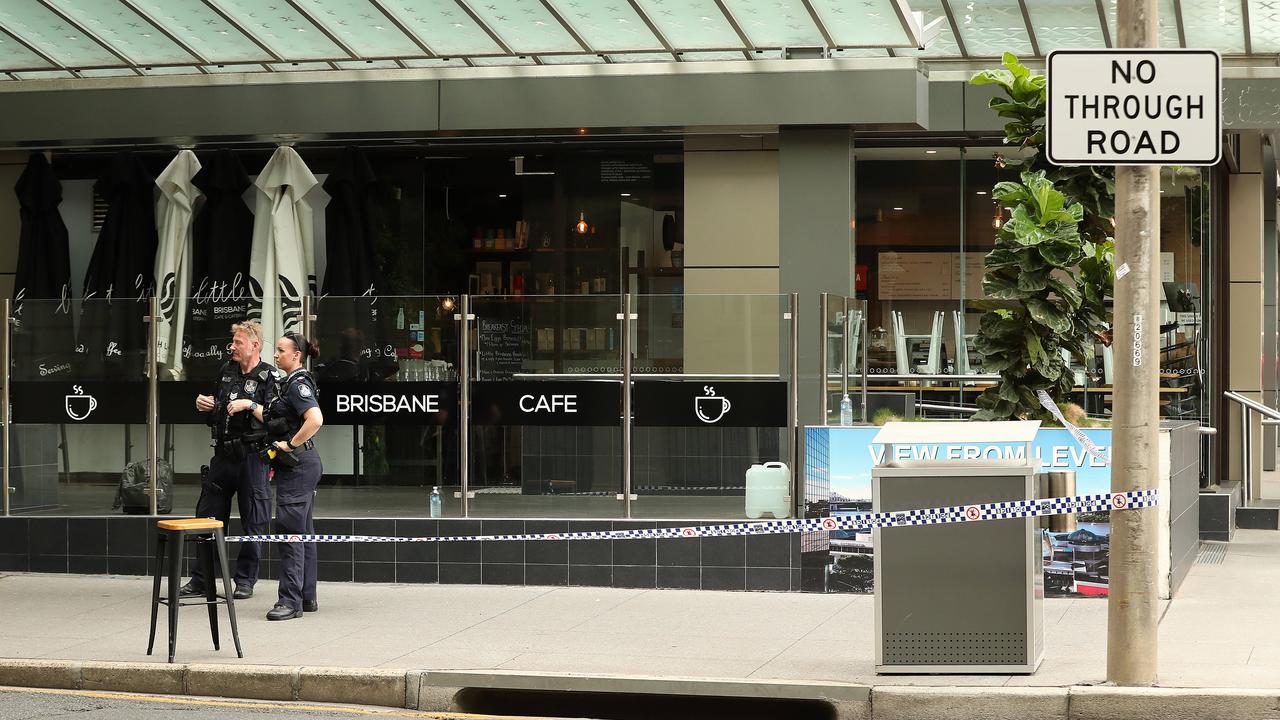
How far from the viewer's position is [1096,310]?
11945 millimetres

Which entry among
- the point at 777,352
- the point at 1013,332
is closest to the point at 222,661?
the point at 777,352

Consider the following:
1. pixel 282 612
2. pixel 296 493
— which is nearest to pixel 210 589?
pixel 282 612

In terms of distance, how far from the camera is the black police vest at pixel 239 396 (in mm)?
10500

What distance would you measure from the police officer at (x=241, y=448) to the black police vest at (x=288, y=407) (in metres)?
Answer: 0.15

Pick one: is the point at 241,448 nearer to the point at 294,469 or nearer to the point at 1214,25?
the point at 294,469

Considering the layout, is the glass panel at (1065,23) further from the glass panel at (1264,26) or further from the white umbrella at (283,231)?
the white umbrella at (283,231)

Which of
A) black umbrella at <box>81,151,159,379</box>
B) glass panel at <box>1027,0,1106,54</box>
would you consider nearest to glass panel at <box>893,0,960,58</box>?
glass panel at <box>1027,0,1106,54</box>

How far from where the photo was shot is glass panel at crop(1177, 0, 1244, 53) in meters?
13.4

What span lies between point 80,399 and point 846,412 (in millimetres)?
6270

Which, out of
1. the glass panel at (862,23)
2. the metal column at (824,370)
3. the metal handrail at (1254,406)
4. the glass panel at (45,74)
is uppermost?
the glass panel at (862,23)

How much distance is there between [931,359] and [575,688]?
8501 millimetres

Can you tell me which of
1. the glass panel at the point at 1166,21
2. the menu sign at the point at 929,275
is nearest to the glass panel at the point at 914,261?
the menu sign at the point at 929,275

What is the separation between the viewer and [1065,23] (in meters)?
14.0

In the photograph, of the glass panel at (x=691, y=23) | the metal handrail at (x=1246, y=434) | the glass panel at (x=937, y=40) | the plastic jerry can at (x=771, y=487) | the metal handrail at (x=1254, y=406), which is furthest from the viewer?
the metal handrail at (x=1246, y=434)
